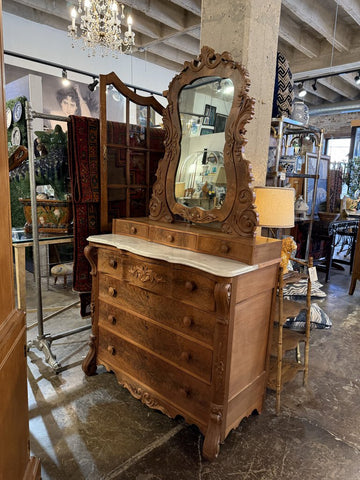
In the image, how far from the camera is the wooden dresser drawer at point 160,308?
Answer: 1755 millimetres

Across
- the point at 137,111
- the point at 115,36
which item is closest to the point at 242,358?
the point at 137,111

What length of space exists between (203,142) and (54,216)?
1.37m

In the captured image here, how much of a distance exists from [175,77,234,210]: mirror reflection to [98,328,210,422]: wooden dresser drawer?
1.02m

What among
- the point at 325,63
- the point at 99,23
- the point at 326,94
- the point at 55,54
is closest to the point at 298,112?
the point at 325,63

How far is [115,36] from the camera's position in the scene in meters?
4.61

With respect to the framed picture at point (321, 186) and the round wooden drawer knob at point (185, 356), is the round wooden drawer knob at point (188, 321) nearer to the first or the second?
the round wooden drawer knob at point (185, 356)

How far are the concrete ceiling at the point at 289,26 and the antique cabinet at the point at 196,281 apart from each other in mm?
3058

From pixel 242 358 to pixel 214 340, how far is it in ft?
0.85

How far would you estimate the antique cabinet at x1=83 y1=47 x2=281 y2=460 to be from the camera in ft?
5.63

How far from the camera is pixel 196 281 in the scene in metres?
1.75

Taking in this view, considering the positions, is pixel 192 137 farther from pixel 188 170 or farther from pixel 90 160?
pixel 90 160

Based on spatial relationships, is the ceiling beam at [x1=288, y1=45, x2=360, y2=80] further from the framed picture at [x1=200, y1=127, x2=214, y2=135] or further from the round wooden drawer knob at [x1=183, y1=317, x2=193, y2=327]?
the round wooden drawer knob at [x1=183, y1=317, x2=193, y2=327]

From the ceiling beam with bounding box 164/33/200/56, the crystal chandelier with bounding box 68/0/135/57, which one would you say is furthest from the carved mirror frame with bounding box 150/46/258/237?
the ceiling beam with bounding box 164/33/200/56

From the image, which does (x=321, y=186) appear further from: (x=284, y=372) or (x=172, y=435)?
(x=172, y=435)
